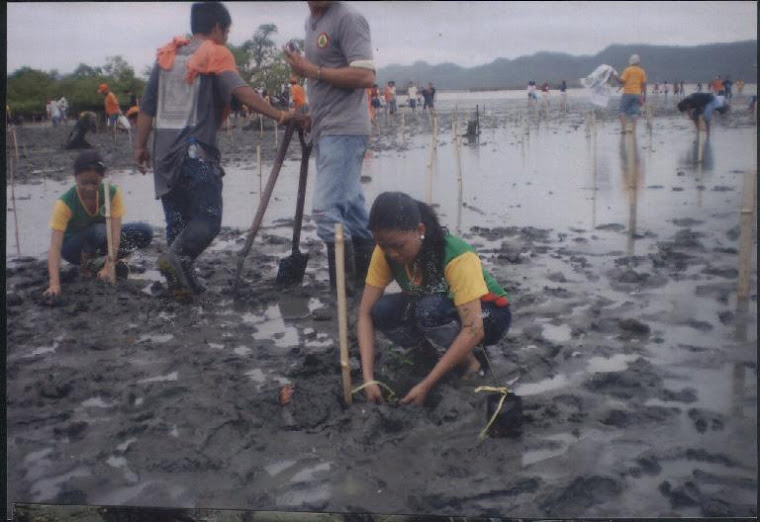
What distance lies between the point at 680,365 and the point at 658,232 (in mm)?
2431

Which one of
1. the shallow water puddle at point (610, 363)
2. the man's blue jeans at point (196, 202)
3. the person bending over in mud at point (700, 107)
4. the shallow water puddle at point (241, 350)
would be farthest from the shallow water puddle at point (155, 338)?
the person bending over in mud at point (700, 107)

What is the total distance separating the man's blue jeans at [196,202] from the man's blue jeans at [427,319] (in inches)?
56.6

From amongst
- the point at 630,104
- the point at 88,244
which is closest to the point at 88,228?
the point at 88,244

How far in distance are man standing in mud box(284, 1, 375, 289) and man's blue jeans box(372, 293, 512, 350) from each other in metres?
0.98

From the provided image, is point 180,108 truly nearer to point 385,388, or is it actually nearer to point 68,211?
point 68,211

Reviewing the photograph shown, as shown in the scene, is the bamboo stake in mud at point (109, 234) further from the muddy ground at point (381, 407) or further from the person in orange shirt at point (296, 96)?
the person in orange shirt at point (296, 96)

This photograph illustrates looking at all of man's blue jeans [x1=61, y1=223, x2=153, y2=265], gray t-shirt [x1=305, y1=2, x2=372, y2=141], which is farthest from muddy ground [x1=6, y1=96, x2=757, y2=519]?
gray t-shirt [x1=305, y1=2, x2=372, y2=141]

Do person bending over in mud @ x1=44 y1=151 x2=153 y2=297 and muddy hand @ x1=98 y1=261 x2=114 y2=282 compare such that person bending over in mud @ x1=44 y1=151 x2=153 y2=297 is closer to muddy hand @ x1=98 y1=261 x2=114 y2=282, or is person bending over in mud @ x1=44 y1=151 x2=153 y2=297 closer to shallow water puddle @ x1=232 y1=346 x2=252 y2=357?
muddy hand @ x1=98 y1=261 x2=114 y2=282

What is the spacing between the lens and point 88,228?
14.7 ft

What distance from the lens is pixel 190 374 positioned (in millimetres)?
3137

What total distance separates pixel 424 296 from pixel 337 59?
1.58m

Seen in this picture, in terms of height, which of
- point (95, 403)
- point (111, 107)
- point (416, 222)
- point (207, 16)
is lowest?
point (95, 403)

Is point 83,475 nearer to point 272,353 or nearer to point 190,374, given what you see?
point 190,374

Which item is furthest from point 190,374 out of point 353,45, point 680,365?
point 680,365
